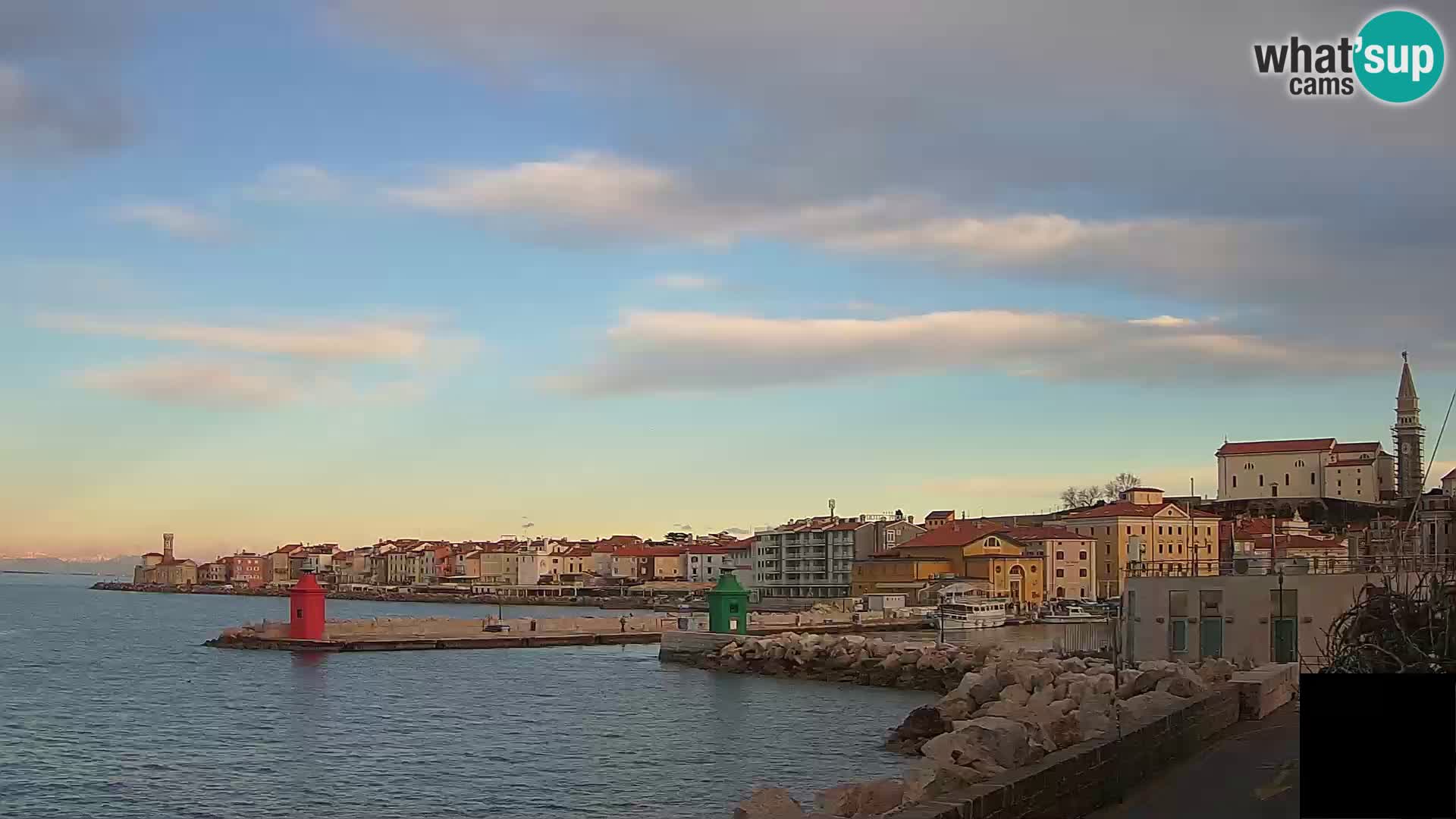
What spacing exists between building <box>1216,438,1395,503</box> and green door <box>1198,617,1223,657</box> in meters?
84.1

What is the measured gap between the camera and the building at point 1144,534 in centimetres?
8569

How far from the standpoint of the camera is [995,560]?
84375 millimetres

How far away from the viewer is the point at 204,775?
72.3 ft

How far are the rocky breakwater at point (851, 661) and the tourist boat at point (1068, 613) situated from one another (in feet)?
102

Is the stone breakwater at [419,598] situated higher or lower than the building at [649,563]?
lower

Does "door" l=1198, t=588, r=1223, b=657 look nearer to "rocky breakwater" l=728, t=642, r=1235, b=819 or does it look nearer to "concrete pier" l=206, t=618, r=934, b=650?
"rocky breakwater" l=728, t=642, r=1235, b=819

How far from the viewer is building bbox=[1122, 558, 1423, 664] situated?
76.6ft

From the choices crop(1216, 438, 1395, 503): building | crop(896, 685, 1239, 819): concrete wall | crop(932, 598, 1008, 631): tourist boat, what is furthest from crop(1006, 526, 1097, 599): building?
crop(896, 685, 1239, 819): concrete wall

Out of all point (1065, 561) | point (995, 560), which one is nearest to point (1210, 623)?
point (995, 560)

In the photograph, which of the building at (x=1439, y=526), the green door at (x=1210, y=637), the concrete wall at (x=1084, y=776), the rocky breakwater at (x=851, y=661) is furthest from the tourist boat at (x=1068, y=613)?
the concrete wall at (x=1084, y=776)

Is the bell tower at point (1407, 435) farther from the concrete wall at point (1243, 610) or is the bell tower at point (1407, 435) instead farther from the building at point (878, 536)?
the concrete wall at point (1243, 610)

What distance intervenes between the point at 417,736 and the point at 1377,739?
2511 cm

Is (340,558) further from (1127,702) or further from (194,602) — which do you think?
(1127,702)

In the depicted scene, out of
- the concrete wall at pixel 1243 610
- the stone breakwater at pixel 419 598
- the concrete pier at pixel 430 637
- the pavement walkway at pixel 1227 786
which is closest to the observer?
the pavement walkway at pixel 1227 786
